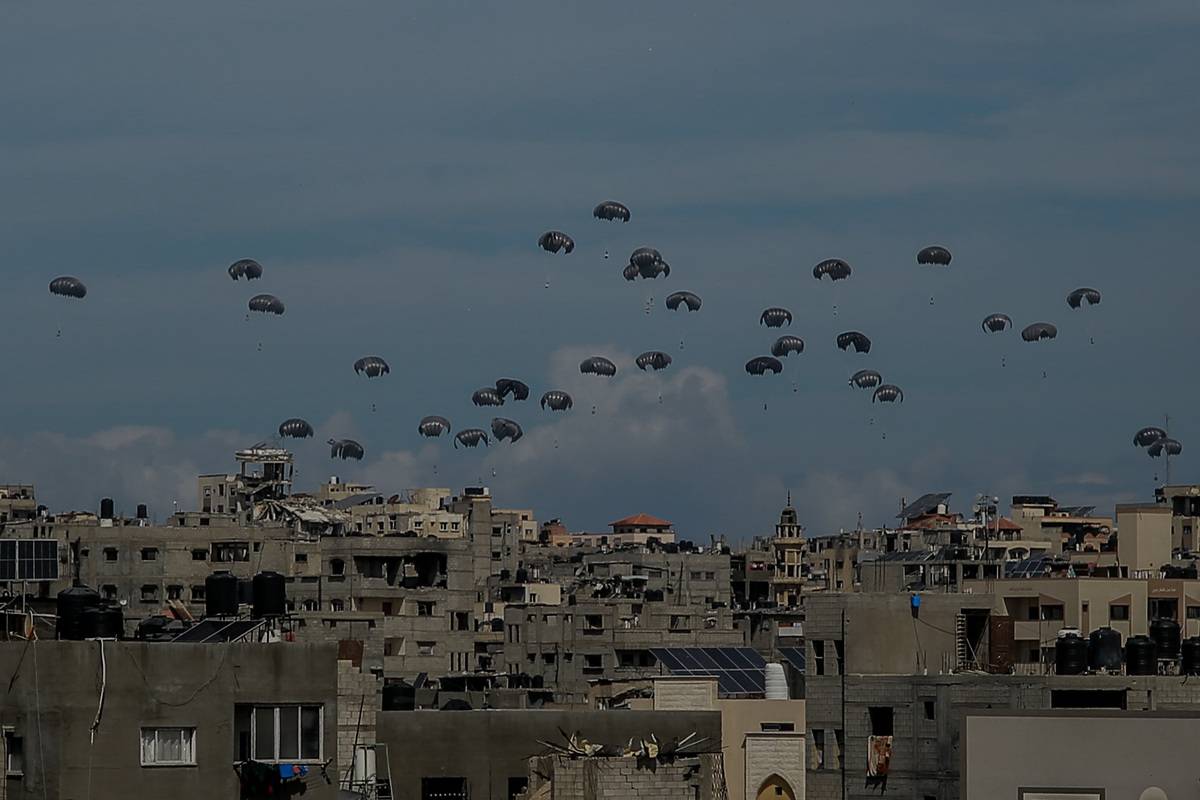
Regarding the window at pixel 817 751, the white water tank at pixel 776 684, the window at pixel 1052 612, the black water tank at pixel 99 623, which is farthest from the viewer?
the window at pixel 1052 612

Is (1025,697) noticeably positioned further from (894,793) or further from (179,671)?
(179,671)

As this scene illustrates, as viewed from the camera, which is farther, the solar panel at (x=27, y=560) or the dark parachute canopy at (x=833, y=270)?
the dark parachute canopy at (x=833, y=270)

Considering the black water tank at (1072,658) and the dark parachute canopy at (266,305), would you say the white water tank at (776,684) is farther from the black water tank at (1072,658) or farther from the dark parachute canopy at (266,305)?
the dark parachute canopy at (266,305)

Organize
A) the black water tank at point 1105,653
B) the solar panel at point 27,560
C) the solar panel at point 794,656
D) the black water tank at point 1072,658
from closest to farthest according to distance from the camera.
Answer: the solar panel at point 27,560 → the black water tank at point 1072,658 → the black water tank at point 1105,653 → the solar panel at point 794,656

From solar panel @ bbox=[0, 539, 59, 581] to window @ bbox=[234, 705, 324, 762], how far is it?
26.7 feet

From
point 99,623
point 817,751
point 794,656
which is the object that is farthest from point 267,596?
point 794,656

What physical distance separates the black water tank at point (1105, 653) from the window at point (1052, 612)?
30660mm

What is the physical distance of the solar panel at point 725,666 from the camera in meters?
81.1

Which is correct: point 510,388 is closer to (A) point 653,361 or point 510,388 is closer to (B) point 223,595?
(A) point 653,361

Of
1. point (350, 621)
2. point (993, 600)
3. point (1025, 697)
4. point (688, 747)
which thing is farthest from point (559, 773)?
point (350, 621)

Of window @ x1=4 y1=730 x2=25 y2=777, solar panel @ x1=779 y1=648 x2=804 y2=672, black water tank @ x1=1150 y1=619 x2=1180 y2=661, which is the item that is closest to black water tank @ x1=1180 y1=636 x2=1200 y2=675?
black water tank @ x1=1150 y1=619 x2=1180 y2=661

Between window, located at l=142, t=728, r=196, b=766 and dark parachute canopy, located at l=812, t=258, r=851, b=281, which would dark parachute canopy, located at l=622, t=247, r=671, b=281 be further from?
window, located at l=142, t=728, r=196, b=766

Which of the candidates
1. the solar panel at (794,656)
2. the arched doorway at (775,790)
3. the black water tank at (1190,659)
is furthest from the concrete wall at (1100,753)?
the solar panel at (794,656)

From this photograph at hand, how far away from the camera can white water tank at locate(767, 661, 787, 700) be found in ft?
248
